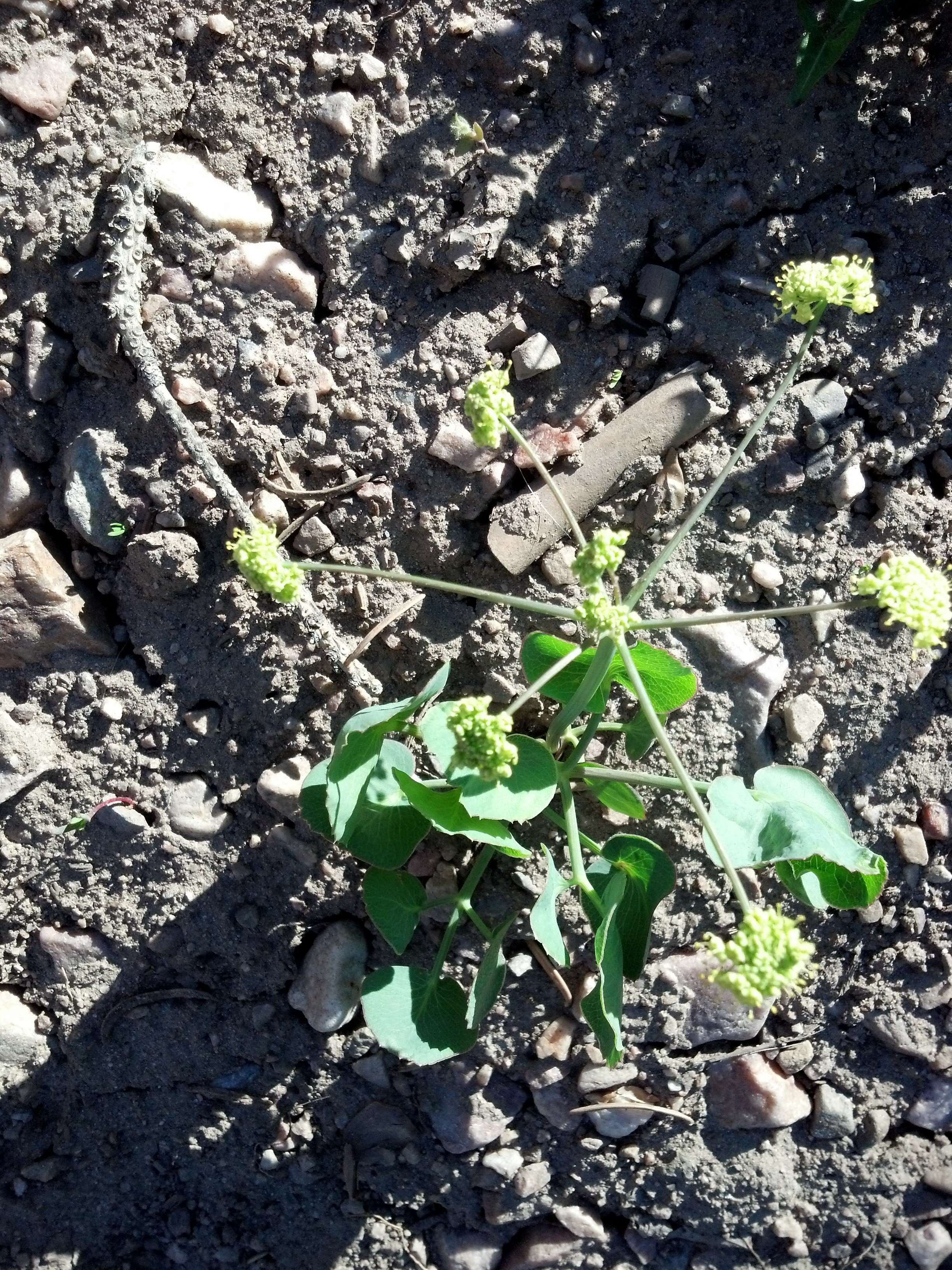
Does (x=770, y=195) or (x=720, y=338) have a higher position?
(x=770, y=195)

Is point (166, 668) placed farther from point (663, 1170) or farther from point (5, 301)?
point (663, 1170)

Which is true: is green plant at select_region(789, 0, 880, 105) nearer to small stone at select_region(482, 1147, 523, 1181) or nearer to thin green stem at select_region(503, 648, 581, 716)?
thin green stem at select_region(503, 648, 581, 716)

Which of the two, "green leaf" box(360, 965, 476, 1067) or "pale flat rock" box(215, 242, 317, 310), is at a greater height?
"pale flat rock" box(215, 242, 317, 310)

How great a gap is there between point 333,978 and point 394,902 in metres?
0.37

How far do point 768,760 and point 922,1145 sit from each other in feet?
4.03

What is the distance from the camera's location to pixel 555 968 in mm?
2711

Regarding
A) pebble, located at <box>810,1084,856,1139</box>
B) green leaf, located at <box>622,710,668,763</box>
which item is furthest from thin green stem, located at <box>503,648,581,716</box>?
pebble, located at <box>810,1084,856,1139</box>

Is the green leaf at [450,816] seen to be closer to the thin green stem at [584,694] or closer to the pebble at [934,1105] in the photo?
the thin green stem at [584,694]

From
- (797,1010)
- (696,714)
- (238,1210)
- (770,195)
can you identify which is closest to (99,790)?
(238,1210)

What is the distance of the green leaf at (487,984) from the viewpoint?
239 centimetres

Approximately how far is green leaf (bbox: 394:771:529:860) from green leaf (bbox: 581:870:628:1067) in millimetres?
228

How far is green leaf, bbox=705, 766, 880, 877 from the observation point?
7.11 ft

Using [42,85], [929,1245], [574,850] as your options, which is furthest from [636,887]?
[42,85]

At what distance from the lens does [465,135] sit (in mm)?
2680
